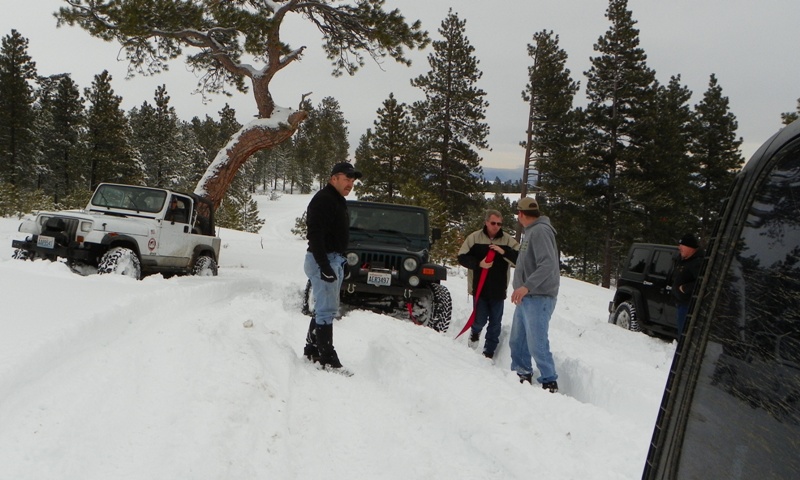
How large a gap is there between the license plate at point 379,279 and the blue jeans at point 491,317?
135 cm

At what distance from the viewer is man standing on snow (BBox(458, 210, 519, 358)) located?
19.2 ft

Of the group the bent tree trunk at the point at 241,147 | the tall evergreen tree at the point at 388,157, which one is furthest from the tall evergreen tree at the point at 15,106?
the bent tree trunk at the point at 241,147

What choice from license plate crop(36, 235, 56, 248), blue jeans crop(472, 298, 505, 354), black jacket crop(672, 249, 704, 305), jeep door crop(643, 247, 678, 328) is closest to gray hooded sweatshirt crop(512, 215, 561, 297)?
blue jeans crop(472, 298, 505, 354)

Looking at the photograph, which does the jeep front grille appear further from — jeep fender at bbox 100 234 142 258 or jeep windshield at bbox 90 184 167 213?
jeep windshield at bbox 90 184 167 213

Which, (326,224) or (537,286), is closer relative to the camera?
(326,224)

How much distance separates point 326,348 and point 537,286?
196cm

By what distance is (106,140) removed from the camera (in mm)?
33594

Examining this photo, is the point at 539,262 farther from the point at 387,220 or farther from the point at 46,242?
the point at 46,242

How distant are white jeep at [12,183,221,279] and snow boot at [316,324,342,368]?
4.24m

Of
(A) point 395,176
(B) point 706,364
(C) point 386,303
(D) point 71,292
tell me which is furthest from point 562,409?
(A) point 395,176

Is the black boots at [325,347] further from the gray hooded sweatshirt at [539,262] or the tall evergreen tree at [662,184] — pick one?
the tall evergreen tree at [662,184]

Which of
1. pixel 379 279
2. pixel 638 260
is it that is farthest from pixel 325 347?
pixel 638 260

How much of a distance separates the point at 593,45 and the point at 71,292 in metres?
25.8

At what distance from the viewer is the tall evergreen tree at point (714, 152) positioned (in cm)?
2583
